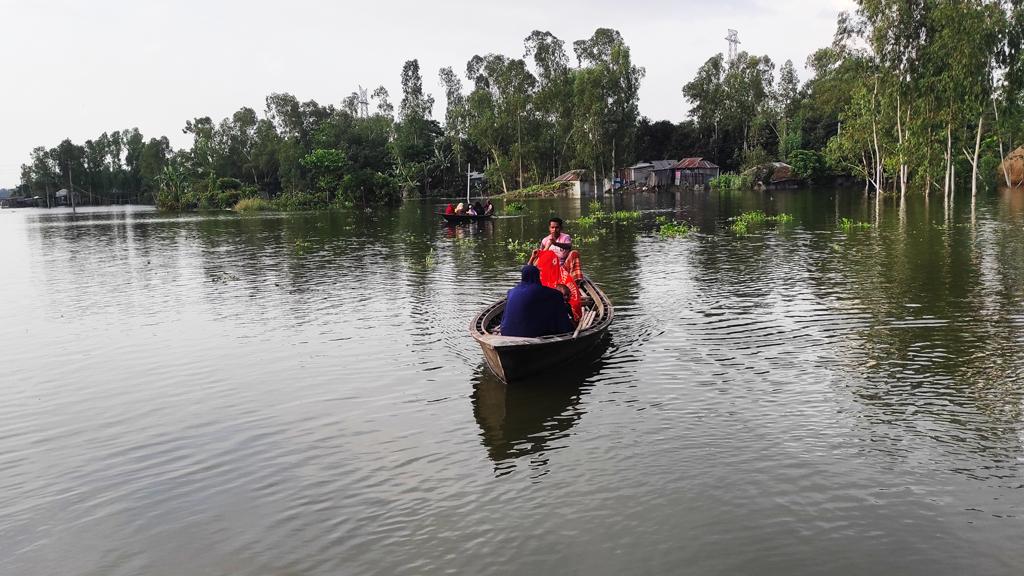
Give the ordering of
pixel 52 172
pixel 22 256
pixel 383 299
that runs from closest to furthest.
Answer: pixel 383 299 < pixel 22 256 < pixel 52 172

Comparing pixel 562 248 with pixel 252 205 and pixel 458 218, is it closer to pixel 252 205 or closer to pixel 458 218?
pixel 458 218

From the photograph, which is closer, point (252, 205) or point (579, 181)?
point (252, 205)

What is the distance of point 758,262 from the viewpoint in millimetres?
26672

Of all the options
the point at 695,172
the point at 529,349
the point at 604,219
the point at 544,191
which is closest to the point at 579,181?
the point at 544,191

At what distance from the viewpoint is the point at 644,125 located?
123438mm

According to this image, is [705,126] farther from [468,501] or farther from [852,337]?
[468,501]

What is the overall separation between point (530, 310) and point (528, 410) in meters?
1.90

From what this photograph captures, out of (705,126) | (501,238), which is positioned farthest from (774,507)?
(705,126)

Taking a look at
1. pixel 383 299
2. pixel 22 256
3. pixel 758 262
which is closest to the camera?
pixel 383 299

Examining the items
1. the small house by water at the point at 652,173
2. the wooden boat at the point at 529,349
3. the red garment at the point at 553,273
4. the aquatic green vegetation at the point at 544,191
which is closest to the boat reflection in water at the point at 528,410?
the wooden boat at the point at 529,349

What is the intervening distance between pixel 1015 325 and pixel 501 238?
27.8 metres

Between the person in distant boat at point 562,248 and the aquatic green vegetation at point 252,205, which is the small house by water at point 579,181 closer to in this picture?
the aquatic green vegetation at point 252,205

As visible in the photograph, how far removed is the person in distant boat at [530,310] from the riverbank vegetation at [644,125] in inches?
2072

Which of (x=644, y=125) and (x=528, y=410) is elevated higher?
(x=644, y=125)
